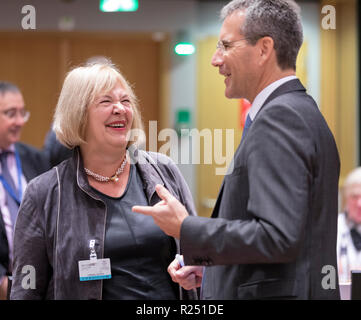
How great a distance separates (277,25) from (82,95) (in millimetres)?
715

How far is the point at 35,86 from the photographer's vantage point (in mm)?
3918

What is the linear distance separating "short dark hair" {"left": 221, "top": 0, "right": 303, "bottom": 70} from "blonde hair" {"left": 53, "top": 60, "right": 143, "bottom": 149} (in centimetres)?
53

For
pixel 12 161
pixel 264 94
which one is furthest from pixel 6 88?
pixel 264 94

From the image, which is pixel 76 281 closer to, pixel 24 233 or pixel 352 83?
pixel 24 233

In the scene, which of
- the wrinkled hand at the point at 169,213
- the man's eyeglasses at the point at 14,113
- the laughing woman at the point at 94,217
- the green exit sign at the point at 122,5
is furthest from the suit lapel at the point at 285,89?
the man's eyeglasses at the point at 14,113

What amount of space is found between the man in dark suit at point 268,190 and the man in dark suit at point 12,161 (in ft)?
4.66

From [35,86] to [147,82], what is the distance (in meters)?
1.96

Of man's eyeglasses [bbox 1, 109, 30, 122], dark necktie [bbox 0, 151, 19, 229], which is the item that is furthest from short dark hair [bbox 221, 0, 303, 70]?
man's eyeglasses [bbox 1, 109, 30, 122]

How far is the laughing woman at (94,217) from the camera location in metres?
1.85

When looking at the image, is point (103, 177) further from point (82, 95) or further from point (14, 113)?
point (14, 113)

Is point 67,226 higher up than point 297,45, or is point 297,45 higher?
point 297,45

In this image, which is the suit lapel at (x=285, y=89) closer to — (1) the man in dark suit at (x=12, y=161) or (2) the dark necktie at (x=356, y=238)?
(1) the man in dark suit at (x=12, y=161)

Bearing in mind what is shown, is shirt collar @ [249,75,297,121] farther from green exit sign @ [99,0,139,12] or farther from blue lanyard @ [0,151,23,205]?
blue lanyard @ [0,151,23,205]

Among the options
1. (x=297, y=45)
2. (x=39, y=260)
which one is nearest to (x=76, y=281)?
(x=39, y=260)
